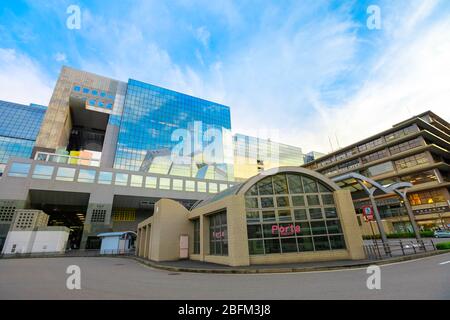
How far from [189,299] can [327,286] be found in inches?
181

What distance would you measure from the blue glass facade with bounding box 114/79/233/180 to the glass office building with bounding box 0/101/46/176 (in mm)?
51334

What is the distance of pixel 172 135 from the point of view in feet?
205

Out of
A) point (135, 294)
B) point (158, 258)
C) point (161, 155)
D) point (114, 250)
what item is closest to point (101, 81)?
point (161, 155)

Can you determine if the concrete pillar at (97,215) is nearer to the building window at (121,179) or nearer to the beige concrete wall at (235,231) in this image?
the building window at (121,179)

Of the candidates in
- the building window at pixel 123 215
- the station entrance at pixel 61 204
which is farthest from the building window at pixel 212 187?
the station entrance at pixel 61 204

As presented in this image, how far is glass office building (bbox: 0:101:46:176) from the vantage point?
74812mm

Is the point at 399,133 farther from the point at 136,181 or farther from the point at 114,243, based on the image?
the point at 114,243

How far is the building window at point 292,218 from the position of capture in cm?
1339

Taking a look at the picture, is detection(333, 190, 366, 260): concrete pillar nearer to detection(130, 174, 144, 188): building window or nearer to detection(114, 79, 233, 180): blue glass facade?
detection(130, 174, 144, 188): building window

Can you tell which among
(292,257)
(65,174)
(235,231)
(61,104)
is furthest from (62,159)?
(292,257)

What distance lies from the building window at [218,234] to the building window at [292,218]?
72.8 inches

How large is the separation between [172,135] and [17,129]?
223ft
